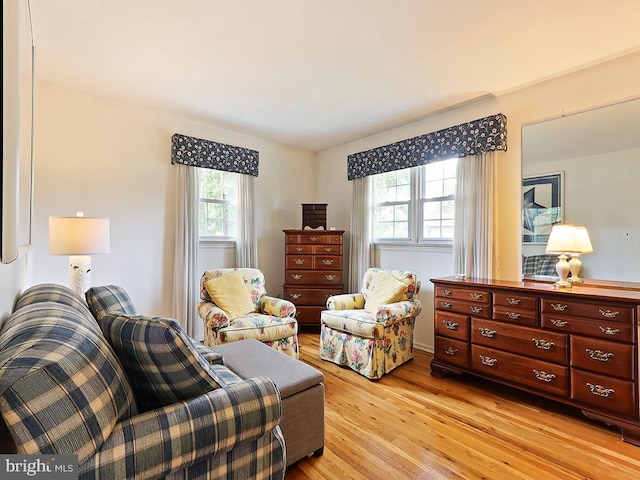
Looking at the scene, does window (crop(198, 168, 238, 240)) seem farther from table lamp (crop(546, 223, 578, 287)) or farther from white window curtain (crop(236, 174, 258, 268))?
table lamp (crop(546, 223, 578, 287))

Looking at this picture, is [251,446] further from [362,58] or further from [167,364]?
[362,58]

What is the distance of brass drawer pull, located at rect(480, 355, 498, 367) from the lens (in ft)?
7.82

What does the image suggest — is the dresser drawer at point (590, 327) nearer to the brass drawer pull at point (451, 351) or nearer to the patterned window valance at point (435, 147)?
the brass drawer pull at point (451, 351)

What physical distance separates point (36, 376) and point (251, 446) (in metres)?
0.73

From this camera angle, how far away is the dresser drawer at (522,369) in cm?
210

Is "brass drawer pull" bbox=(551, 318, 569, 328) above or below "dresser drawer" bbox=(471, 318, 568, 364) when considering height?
above

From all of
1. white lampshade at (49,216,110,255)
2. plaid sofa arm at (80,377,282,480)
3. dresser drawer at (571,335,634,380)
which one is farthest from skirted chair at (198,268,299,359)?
dresser drawer at (571,335,634,380)

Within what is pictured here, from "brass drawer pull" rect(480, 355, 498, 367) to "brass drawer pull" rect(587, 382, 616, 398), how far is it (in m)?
0.55

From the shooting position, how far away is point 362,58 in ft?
7.42

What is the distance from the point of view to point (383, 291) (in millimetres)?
3121

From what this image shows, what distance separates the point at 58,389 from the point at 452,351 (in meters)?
2.66

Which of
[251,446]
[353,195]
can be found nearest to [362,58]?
[353,195]

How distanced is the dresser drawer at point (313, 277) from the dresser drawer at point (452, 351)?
59.8 inches

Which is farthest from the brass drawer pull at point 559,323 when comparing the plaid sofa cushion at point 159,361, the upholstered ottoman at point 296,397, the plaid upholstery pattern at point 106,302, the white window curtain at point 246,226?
the white window curtain at point 246,226
